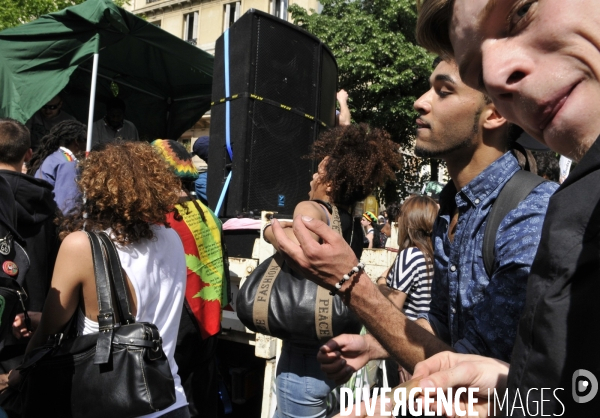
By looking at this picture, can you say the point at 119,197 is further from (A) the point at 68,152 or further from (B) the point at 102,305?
(A) the point at 68,152

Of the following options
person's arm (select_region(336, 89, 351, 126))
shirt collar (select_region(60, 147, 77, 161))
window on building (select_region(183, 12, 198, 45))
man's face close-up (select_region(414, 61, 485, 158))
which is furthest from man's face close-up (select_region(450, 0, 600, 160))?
window on building (select_region(183, 12, 198, 45))

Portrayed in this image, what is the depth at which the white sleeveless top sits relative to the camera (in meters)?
2.30

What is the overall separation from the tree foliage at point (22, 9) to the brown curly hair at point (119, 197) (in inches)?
525

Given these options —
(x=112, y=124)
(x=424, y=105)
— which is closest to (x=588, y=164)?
(x=424, y=105)

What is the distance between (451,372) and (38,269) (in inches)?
110

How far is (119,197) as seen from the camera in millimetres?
2400

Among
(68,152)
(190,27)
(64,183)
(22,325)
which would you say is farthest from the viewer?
(190,27)

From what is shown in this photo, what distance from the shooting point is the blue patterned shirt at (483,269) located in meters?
1.31

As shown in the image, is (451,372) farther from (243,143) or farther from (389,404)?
(243,143)

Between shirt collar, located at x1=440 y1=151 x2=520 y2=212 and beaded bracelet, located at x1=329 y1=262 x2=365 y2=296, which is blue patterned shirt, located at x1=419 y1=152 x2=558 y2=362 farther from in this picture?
beaded bracelet, located at x1=329 y1=262 x2=365 y2=296

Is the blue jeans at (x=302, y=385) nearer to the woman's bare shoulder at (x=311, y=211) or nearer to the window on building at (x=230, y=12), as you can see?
the woman's bare shoulder at (x=311, y=211)

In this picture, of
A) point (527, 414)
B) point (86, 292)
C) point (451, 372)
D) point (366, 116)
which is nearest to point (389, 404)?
point (451, 372)

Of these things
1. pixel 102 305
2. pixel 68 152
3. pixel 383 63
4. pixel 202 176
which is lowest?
pixel 102 305

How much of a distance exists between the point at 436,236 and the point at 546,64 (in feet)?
3.61
